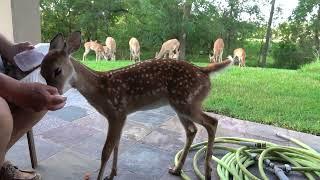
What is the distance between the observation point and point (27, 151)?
105 inches

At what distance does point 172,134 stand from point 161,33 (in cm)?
723

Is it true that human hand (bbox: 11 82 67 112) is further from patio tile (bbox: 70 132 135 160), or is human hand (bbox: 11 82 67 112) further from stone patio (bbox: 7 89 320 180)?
patio tile (bbox: 70 132 135 160)

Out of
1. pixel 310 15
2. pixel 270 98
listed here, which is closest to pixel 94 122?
pixel 270 98

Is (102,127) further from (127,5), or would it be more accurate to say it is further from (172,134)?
(127,5)

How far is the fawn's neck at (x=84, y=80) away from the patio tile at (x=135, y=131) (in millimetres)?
900

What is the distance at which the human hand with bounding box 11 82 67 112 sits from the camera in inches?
58.3

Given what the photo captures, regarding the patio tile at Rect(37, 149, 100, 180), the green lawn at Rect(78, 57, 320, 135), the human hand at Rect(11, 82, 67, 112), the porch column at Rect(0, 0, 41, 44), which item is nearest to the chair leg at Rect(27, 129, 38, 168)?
the patio tile at Rect(37, 149, 100, 180)

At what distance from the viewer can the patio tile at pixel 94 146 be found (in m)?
2.70

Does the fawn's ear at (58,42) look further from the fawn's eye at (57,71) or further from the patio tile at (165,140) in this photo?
the patio tile at (165,140)

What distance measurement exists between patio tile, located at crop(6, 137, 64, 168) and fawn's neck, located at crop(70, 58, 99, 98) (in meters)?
0.73

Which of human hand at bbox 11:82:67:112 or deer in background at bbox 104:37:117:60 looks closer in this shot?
human hand at bbox 11:82:67:112

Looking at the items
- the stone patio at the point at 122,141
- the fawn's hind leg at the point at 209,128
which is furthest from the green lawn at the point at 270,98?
the fawn's hind leg at the point at 209,128

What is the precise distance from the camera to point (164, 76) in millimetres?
2244

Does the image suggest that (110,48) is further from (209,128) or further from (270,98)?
(209,128)
